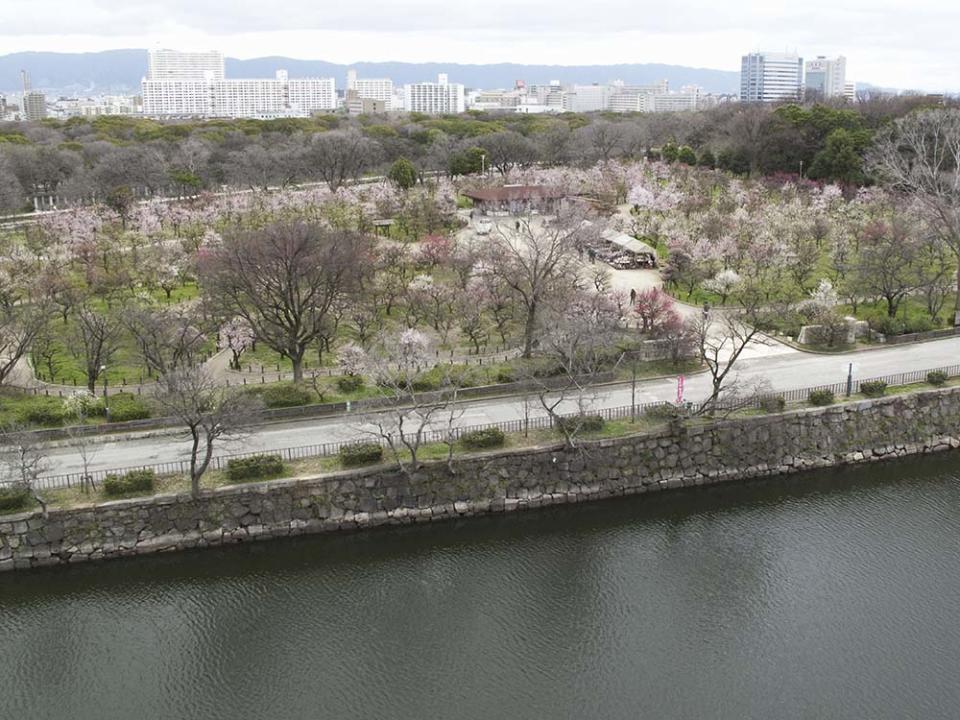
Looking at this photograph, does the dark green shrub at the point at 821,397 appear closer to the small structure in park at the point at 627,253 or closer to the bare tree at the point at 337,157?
the small structure in park at the point at 627,253

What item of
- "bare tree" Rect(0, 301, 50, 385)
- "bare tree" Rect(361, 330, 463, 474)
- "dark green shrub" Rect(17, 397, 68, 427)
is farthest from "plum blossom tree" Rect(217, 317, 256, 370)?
"dark green shrub" Rect(17, 397, 68, 427)

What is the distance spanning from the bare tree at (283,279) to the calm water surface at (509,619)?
7.04 metres

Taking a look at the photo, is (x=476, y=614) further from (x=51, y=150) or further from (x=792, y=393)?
(x=51, y=150)

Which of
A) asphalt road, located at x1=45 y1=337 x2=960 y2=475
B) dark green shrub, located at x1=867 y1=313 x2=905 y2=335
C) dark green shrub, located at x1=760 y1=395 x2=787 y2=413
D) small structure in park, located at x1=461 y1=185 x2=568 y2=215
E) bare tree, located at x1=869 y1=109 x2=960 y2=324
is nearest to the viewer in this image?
asphalt road, located at x1=45 y1=337 x2=960 y2=475

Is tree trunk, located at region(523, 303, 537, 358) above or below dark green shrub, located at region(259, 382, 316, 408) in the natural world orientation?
above

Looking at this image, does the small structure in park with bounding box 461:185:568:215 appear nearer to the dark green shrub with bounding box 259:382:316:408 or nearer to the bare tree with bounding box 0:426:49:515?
the dark green shrub with bounding box 259:382:316:408

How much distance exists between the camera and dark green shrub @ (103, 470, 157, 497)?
58.0 ft

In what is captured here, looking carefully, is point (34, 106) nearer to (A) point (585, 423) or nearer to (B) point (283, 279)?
(B) point (283, 279)

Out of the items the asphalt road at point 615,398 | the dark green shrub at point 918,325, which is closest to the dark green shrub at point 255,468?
the asphalt road at point 615,398

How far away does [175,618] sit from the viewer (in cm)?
1623

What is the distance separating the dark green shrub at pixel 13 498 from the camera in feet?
56.5

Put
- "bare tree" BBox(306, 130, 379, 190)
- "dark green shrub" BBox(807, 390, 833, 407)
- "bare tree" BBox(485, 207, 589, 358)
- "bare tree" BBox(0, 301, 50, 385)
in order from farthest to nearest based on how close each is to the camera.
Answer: "bare tree" BBox(306, 130, 379, 190) → "bare tree" BBox(485, 207, 589, 358) → "bare tree" BBox(0, 301, 50, 385) → "dark green shrub" BBox(807, 390, 833, 407)

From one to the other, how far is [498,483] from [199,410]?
22.0ft

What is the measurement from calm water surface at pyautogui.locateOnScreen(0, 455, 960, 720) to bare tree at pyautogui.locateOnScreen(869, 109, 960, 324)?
14790 millimetres
